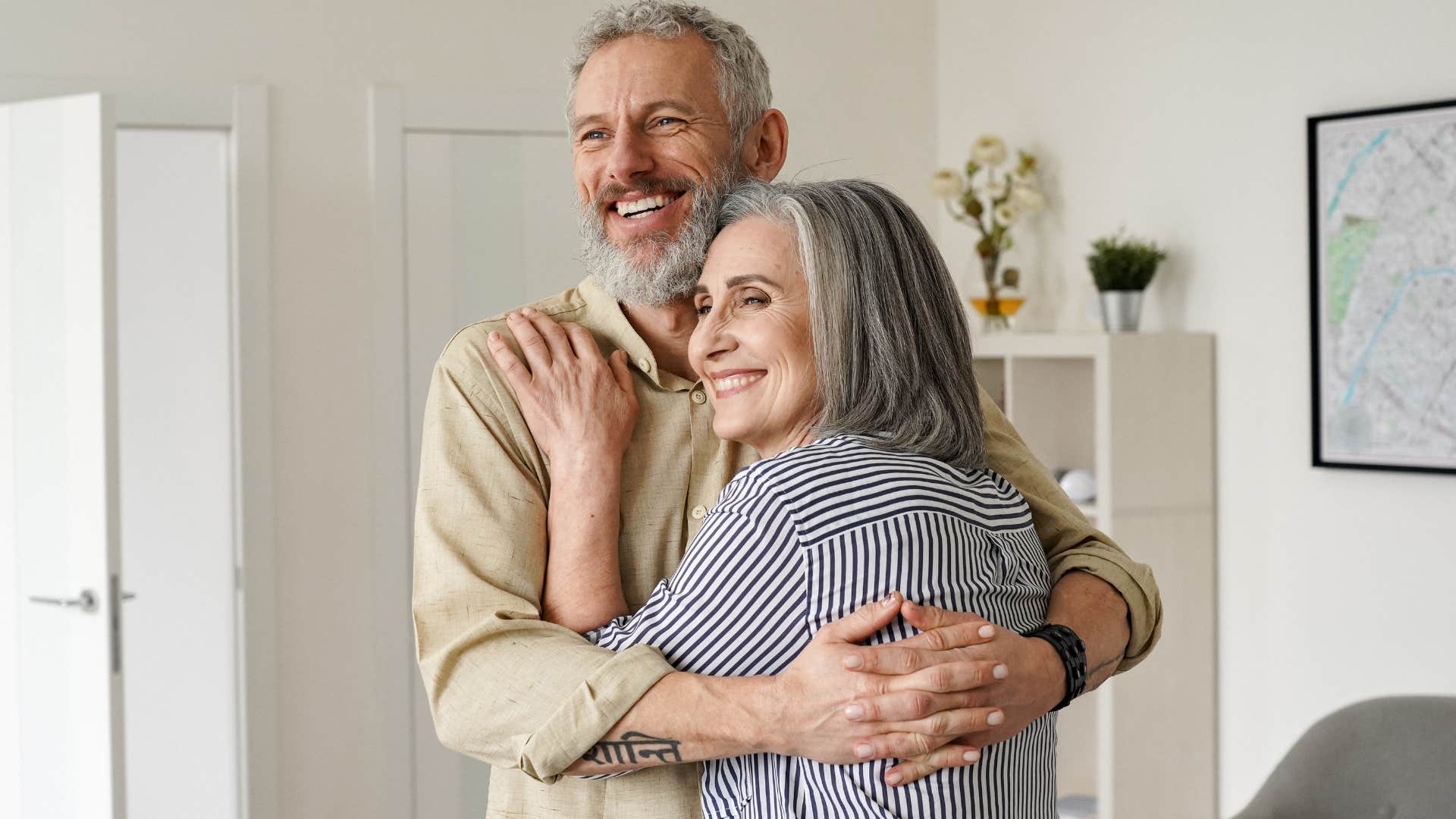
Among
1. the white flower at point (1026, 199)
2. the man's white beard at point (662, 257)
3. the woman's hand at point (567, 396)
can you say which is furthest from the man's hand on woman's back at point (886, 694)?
the white flower at point (1026, 199)

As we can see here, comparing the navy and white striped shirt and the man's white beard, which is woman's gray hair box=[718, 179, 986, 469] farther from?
the man's white beard

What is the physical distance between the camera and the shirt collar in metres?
1.64

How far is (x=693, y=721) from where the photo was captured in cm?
125

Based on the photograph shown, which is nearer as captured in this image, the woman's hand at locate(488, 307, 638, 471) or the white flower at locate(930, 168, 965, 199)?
the woman's hand at locate(488, 307, 638, 471)

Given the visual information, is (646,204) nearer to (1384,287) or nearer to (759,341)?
(759,341)

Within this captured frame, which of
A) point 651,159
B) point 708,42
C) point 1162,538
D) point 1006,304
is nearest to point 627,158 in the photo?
point 651,159

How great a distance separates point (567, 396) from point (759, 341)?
26 cm

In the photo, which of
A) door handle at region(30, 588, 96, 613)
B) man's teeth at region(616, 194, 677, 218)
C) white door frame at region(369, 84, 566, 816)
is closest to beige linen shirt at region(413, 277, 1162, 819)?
man's teeth at region(616, 194, 677, 218)

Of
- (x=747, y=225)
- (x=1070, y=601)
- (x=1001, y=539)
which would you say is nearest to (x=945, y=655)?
(x=1001, y=539)

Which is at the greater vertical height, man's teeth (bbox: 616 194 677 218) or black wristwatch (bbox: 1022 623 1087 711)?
man's teeth (bbox: 616 194 677 218)

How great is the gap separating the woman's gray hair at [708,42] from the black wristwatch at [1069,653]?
721 mm

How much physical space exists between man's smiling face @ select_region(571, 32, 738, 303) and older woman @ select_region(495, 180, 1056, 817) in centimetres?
12

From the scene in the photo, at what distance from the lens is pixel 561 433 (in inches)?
59.7

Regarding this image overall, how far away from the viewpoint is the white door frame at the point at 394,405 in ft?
11.8
